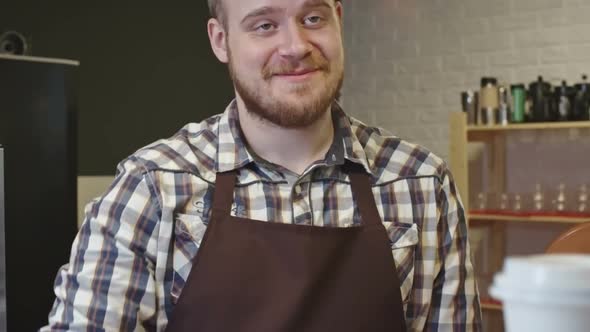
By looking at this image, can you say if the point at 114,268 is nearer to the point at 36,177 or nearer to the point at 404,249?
the point at 404,249

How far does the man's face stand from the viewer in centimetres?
136

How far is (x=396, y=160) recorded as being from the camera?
152 cm

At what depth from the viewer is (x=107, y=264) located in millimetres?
1308

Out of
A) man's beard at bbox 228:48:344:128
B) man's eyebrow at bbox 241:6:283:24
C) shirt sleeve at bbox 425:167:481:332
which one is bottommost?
shirt sleeve at bbox 425:167:481:332

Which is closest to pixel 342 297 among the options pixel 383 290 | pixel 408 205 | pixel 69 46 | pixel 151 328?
pixel 383 290

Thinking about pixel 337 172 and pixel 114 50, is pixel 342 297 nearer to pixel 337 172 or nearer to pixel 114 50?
pixel 337 172

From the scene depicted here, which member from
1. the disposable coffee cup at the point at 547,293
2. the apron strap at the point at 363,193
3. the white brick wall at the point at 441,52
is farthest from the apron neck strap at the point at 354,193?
the white brick wall at the point at 441,52

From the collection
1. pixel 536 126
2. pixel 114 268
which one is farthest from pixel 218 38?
pixel 536 126

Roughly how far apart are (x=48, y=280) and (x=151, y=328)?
1.76 m

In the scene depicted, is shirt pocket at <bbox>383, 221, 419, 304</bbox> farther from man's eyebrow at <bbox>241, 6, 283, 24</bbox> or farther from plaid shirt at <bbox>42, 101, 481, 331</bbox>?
man's eyebrow at <bbox>241, 6, 283, 24</bbox>

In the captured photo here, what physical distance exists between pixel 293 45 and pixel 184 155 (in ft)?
0.98

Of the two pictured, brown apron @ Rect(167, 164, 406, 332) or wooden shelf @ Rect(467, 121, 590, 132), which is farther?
wooden shelf @ Rect(467, 121, 590, 132)

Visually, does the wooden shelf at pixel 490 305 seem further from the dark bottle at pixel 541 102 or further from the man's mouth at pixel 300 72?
the man's mouth at pixel 300 72

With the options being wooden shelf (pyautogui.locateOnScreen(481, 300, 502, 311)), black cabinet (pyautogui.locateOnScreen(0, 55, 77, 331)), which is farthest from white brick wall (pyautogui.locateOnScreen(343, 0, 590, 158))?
black cabinet (pyautogui.locateOnScreen(0, 55, 77, 331))
